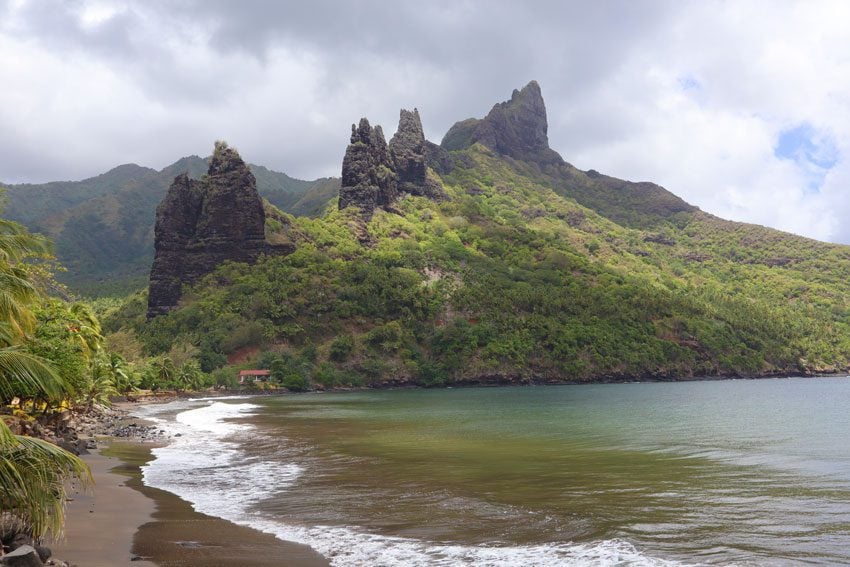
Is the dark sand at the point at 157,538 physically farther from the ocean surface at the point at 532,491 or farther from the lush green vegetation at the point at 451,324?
the lush green vegetation at the point at 451,324

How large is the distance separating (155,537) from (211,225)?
156379 millimetres

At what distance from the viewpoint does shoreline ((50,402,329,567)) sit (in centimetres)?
1183

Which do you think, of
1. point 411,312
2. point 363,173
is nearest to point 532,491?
point 411,312

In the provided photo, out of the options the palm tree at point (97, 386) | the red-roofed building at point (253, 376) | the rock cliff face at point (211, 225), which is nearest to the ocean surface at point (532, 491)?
the palm tree at point (97, 386)

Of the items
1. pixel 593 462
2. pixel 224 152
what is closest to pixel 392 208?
pixel 224 152

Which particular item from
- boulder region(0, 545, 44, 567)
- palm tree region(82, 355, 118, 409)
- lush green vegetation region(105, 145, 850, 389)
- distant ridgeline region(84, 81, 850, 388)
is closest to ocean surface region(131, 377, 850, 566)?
boulder region(0, 545, 44, 567)

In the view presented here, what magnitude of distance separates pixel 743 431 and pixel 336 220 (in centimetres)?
15310

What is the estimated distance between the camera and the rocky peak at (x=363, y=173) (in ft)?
620

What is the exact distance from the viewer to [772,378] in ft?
479

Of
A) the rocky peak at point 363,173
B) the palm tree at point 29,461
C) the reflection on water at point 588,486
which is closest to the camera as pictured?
the palm tree at point 29,461

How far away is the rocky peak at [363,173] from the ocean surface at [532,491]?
153417mm

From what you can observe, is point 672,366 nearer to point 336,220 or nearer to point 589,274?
point 589,274

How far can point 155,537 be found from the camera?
1352cm

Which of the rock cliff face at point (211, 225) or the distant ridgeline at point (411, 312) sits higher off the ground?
the rock cliff face at point (211, 225)
